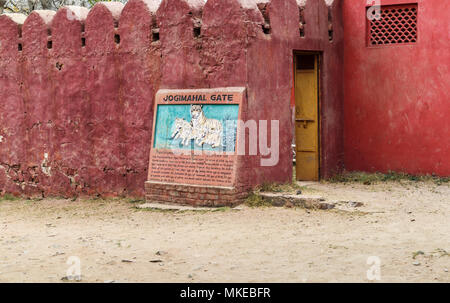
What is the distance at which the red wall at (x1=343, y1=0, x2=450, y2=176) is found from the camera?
9.34m

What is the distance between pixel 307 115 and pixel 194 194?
8.27ft

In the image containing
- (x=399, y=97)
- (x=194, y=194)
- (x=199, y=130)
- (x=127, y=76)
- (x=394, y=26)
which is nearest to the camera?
(x=194, y=194)

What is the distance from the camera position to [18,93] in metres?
10.6

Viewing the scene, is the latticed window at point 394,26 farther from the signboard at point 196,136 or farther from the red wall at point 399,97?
the signboard at point 196,136

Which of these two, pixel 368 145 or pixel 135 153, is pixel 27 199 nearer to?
pixel 135 153

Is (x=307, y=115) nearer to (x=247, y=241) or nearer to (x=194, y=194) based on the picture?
(x=194, y=194)

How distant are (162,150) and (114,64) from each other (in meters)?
1.76

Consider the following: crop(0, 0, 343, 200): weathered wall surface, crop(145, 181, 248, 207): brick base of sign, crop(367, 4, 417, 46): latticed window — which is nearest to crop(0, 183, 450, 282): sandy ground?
crop(145, 181, 248, 207): brick base of sign

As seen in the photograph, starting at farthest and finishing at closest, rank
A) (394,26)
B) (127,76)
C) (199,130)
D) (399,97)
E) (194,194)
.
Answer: (394,26)
(399,97)
(127,76)
(199,130)
(194,194)

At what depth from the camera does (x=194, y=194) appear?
819 cm

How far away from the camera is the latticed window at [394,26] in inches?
377

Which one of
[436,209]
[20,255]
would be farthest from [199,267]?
[436,209]

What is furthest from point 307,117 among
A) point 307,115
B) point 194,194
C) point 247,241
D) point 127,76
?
point 247,241

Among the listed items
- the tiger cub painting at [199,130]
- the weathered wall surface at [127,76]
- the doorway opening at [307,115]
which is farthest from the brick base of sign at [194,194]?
the doorway opening at [307,115]
